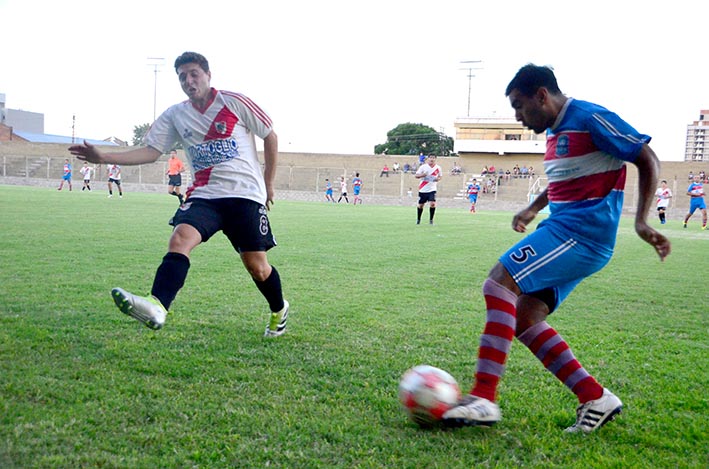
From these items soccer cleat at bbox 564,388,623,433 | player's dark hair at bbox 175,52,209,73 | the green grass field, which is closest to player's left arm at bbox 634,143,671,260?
soccer cleat at bbox 564,388,623,433

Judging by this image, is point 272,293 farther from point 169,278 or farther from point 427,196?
point 427,196

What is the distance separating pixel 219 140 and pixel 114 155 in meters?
0.72

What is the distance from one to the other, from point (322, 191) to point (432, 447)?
142ft

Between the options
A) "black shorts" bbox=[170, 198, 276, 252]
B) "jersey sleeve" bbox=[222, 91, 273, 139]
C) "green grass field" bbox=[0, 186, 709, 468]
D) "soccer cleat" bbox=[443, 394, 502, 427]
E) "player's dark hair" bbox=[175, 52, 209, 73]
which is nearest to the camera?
"green grass field" bbox=[0, 186, 709, 468]

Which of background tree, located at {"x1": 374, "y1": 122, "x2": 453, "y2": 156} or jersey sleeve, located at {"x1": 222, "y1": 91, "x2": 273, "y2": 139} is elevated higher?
background tree, located at {"x1": 374, "y1": 122, "x2": 453, "y2": 156}

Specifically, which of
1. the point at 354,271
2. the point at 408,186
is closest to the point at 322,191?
the point at 408,186

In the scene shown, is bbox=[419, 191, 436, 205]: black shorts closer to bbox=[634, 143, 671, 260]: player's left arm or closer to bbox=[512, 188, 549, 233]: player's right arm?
bbox=[512, 188, 549, 233]: player's right arm

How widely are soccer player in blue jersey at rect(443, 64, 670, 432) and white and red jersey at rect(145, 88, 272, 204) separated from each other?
2077 millimetres

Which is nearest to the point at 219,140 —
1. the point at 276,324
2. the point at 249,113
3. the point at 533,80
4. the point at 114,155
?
the point at 249,113

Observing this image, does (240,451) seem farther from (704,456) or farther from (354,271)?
(354,271)

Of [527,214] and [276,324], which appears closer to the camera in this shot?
[527,214]

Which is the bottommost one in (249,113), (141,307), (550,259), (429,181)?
(141,307)

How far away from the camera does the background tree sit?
94.1m

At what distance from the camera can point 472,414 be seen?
9.20ft
